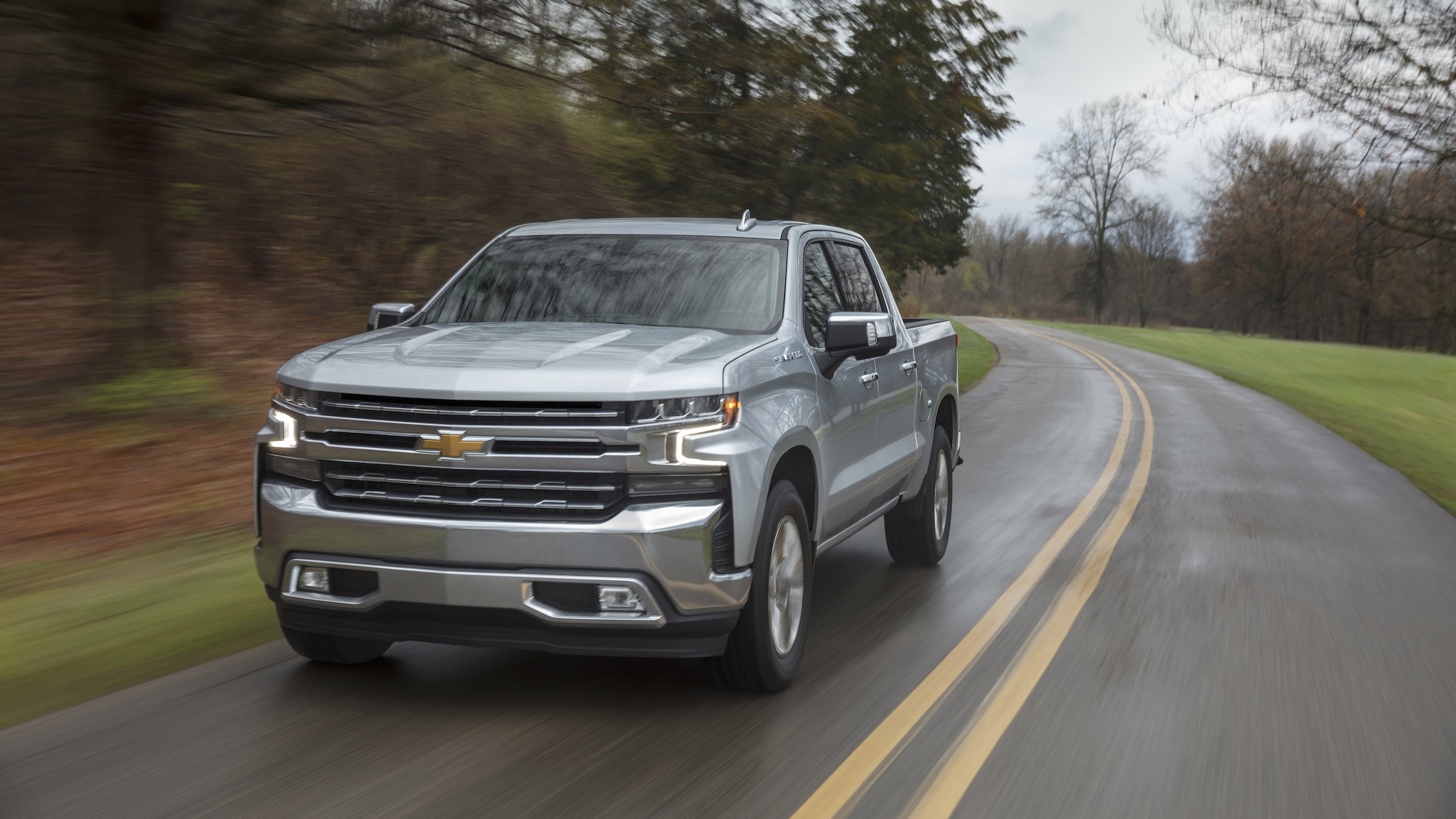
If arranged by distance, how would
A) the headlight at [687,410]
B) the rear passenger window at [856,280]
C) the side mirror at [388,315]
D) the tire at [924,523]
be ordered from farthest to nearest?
the tire at [924,523] < the rear passenger window at [856,280] < the side mirror at [388,315] < the headlight at [687,410]

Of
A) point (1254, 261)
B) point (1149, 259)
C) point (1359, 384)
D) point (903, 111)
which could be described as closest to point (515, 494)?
point (903, 111)

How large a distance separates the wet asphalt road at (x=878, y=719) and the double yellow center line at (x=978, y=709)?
0.05m

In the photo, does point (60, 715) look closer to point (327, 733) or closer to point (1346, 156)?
point (327, 733)

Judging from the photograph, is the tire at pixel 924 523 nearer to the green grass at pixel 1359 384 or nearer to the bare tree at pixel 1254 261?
the green grass at pixel 1359 384

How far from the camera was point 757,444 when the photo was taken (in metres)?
4.78

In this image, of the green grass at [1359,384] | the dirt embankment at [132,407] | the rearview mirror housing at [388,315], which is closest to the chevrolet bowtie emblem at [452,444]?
the rearview mirror housing at [388,315]

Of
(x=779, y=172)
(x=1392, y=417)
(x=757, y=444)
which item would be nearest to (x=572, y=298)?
(x=757, y=444)

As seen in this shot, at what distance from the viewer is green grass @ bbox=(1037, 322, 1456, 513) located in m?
17.0

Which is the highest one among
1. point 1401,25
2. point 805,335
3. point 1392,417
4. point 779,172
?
point 1401,25

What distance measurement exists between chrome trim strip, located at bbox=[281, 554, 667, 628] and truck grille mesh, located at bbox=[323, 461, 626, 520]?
0.21 meters

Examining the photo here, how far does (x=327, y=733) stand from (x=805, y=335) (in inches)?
106

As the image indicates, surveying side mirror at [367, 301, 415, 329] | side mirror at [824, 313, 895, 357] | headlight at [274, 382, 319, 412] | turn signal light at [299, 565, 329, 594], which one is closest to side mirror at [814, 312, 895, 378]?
side mirror at [824, 313, 895, 357]

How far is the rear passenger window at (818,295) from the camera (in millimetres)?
5938

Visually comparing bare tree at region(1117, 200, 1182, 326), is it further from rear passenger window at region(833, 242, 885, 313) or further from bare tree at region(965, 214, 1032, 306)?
rear passenger window at region(833, 242, 885, 313)
